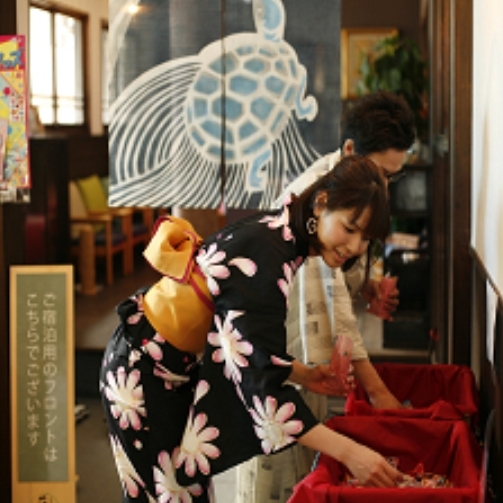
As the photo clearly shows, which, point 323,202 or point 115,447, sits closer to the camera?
point 323,202

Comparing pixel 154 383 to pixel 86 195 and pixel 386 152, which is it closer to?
pixel 386 152

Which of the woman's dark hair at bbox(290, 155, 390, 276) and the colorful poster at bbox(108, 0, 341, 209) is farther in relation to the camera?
the colorful poster at bbox(108, 0, 341, 209)

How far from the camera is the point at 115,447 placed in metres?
2.15

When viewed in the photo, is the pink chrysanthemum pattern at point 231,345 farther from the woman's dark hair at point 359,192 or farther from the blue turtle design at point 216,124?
the blue turtle design at point 216,124

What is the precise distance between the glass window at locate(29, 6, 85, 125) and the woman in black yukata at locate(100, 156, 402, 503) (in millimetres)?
6299

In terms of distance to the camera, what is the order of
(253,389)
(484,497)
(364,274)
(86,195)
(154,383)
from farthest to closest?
(86,195) < (364,274) < (154,383) < (253,389) < (484,497)

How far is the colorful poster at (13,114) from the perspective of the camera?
113 inches

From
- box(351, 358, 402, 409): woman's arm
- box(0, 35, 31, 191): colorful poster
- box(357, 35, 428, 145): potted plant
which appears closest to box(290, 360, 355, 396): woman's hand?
box(351, 358, 402, 409): woman's arm

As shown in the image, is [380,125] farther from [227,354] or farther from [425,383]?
[227,354]

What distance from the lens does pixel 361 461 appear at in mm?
1672

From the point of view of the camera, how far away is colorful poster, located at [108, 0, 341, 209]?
2.78 m

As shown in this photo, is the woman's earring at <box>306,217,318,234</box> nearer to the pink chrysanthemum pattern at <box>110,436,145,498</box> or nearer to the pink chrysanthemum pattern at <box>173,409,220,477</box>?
the pink chrysanthemum pattern at <box>173,409,220,477</box>

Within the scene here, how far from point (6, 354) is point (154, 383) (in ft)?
3.66

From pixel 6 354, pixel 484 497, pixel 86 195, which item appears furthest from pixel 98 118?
pixel 484 497
